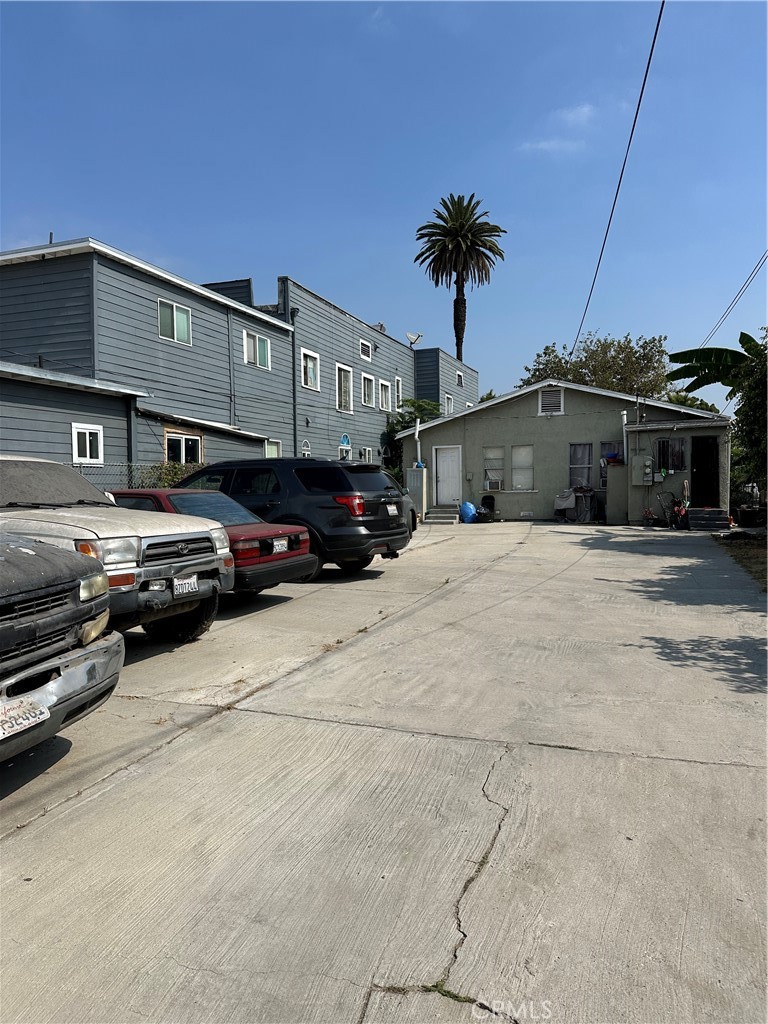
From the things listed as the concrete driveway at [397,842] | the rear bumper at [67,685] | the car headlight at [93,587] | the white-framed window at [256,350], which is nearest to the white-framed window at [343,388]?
the white-framed window at [256,350]

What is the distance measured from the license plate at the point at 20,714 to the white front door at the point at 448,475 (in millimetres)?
22042

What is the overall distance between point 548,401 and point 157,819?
858 inches

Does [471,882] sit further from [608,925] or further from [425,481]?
[425,481]

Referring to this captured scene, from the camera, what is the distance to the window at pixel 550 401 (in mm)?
23281

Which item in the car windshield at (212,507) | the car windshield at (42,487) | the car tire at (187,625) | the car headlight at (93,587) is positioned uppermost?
the car windshield at (42,487)

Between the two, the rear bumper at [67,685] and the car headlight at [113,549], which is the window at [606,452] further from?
the rear bumper at [67,685]

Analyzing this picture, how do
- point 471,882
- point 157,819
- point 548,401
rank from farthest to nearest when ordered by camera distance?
point 548,401 → point 157,819 → point 471,882

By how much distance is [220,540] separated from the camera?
21.9 ft

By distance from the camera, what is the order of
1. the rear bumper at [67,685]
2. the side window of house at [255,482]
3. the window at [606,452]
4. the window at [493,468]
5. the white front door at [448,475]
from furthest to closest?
the white front door at [448,475] → the window at [493,468] → the window at [606,452] → the side window of house at [255,482] → the rear bumper at [67,685]

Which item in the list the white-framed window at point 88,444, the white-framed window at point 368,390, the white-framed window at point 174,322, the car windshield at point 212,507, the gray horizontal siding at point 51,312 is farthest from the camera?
the white-framed window at point 368,390

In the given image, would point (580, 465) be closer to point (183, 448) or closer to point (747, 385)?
point (747, 385)

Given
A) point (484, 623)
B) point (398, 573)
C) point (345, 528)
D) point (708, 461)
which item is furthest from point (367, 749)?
point (708, 461)

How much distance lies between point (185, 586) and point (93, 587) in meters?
2.06

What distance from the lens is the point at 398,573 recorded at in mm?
11461
